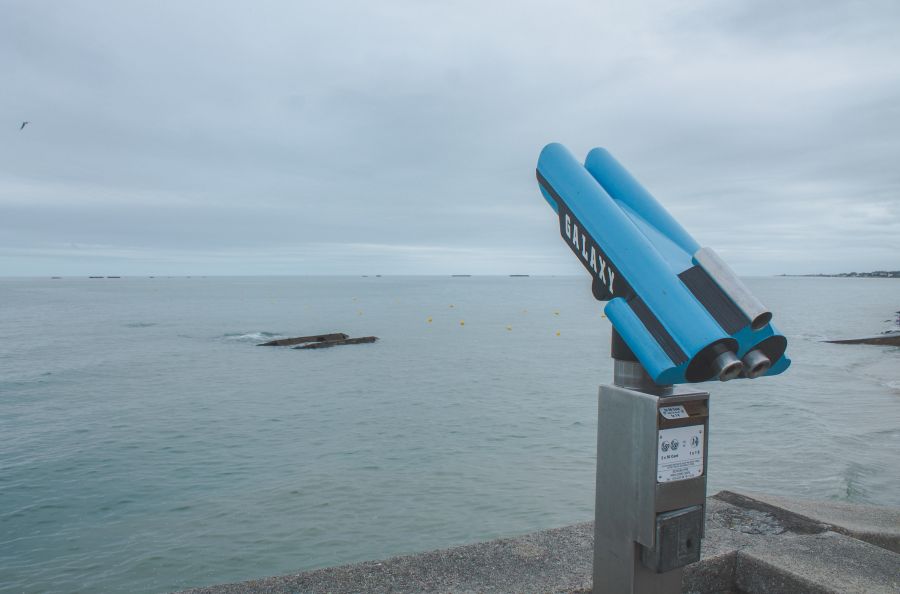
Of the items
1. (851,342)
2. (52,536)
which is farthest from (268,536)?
(851,342)

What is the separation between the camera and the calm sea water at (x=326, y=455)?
914 centimetres

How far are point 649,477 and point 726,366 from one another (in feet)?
1.92

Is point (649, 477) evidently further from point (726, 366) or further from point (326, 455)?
point (326, 455)

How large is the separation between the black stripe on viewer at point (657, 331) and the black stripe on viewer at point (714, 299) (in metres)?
0.17

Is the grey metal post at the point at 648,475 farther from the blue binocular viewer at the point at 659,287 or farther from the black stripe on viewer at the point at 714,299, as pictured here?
the black stripe on viewer at the point at 714,299

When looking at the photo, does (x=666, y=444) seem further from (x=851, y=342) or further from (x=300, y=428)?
(x=851, y=342)

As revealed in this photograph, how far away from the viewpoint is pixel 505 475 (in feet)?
40.4

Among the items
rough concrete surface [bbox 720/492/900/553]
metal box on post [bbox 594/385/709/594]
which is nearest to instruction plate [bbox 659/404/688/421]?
metal box on post [bbox 594/385/709/594]

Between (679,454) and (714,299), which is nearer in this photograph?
(714,299)

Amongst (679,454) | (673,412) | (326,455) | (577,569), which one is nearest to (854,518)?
(577,569)

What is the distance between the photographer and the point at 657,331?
207 centimetres

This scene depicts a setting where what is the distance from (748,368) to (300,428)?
15.8 m

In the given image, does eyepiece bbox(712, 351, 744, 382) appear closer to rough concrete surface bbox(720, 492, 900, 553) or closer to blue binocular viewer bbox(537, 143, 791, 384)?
blue binocular viewer bbox(537, 143, 791, 384)

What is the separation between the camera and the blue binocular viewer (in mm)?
1979
